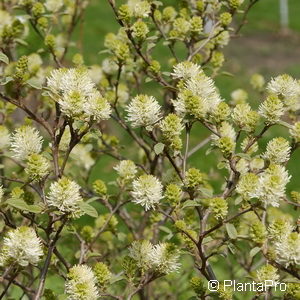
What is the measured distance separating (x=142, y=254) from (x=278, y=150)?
0.53m

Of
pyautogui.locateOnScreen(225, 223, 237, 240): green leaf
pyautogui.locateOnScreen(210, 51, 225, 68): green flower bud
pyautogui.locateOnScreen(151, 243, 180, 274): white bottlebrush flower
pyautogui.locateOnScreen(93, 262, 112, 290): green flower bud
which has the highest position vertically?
pyautogui.locateOnScreen(225, 223, 237, 240): green leaf

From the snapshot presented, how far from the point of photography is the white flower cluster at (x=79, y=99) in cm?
177

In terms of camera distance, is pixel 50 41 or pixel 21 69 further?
pixel 50 41

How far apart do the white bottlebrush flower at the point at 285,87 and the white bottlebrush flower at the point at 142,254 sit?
0.67m

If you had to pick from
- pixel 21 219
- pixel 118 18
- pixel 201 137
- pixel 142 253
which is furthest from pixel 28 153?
pixel 201 137

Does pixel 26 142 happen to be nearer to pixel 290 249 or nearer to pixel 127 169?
pixel 127 169

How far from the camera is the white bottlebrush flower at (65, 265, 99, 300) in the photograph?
5.41ft

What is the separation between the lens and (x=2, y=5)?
3334mm

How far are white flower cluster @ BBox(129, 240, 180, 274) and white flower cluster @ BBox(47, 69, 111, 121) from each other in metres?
0.42

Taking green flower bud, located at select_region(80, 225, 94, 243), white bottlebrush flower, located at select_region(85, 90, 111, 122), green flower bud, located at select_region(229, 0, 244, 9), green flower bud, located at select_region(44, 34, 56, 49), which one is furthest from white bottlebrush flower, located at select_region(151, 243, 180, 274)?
green flower bud, located at select_region(44, 34, 56, 49)

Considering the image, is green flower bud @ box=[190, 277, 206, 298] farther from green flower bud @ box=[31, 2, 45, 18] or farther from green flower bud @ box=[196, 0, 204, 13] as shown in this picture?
green flower bud @ box=[31, 2, 45, 18]

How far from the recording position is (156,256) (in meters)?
1.86

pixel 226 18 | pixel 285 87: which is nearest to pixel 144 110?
pixel 285 87

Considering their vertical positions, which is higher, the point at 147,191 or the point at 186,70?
the point at 186,70
